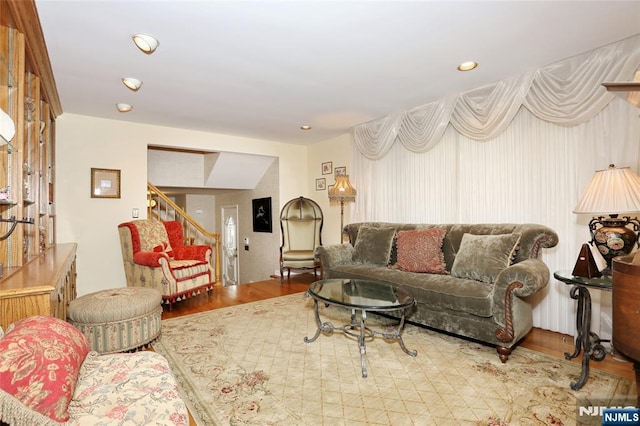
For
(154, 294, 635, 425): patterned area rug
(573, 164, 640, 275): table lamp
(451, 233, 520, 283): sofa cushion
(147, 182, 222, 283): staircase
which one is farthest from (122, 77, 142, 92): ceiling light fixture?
(573, 164, 640, 275): table lamp

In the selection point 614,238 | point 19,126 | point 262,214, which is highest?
point 19,126

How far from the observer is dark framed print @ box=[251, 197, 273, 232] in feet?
19.2

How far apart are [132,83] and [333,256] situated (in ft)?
8.63

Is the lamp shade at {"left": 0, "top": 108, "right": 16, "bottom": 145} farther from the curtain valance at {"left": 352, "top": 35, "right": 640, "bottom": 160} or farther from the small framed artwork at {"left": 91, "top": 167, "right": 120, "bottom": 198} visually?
the curtain valance at {"left": 352, "top": 35, "right": 640, "bottom": 160}

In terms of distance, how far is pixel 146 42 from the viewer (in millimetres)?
2232

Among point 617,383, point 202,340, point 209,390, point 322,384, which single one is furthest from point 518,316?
point 202,340

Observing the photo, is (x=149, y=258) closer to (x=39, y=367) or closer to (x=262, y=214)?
(x=262, y=214)

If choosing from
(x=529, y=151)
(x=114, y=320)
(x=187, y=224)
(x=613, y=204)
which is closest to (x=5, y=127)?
(x=114, y=320)

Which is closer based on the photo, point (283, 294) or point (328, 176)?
point (283, 294)

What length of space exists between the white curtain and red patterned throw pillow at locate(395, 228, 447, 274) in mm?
505

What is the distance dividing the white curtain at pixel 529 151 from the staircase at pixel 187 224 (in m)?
2.70

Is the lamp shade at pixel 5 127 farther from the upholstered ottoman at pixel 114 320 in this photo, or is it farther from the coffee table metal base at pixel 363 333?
the coffee table metal base at pixel 363 333

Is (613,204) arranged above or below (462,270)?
above

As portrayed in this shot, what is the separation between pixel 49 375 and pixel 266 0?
79.4 inches
